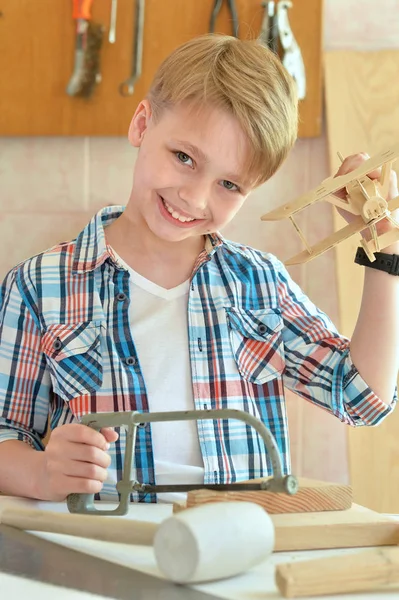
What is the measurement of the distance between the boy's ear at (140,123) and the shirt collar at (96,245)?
0.15 m

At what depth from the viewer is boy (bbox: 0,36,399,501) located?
115 cm

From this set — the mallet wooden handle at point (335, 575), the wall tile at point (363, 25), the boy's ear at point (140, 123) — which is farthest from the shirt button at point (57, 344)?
the wall tile at point (363, 25)

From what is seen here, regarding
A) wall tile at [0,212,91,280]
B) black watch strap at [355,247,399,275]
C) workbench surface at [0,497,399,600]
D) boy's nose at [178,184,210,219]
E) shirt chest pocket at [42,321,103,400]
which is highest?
boy's nose at [178,184,210,219]

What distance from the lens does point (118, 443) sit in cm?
121

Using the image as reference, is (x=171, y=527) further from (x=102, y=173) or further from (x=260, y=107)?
(x=102, y=173)

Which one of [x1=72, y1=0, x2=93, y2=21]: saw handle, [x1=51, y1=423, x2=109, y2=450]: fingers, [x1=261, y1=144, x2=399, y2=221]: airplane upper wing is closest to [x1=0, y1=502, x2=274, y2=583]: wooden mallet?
[x1=51, y1=423, x2=109, y2=450]: fingers

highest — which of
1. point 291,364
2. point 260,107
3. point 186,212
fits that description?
point 260,107

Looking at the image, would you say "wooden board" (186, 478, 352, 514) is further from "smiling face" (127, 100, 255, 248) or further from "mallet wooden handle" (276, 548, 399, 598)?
"smiling face" (127, 100, 255, 248)

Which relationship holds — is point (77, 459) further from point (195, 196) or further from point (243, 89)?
point (243, 89)

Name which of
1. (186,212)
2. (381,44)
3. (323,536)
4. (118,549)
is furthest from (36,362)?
(381,44)

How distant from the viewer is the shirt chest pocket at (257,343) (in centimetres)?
128

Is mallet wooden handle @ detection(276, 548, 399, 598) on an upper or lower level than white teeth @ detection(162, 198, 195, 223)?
lower

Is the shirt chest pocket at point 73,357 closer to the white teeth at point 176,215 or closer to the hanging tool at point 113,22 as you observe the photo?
the white teeth at point 176,215

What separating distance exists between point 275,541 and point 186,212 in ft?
1.65
